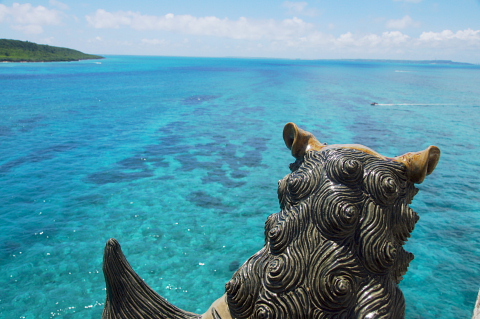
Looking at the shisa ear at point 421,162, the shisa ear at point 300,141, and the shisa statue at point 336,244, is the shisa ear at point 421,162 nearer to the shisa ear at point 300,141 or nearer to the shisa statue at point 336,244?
the shisa statue at point 336,244

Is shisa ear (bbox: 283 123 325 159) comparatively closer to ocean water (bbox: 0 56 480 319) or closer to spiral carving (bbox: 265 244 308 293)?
spiral carving (bbox: 265 244 308 293)

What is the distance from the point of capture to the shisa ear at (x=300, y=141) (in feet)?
9.57

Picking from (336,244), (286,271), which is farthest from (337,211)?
(286,271)

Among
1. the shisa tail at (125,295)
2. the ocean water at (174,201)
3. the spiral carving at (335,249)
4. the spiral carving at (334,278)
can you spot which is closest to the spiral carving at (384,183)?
the spiral carving at (335,249)

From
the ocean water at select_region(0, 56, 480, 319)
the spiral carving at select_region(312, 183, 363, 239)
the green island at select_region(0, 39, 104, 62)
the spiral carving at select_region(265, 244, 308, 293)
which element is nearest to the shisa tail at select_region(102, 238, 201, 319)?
the spiral carving at select_region(265, 244, 308, 293)

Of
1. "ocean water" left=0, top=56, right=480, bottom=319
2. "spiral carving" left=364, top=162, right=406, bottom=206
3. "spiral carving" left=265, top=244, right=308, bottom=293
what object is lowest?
"ocean water" left=0, top=56, right=480, bottom=319

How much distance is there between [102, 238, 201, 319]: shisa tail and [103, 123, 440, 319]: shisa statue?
46 centimetres

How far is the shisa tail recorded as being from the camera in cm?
290

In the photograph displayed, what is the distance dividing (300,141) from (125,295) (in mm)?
1840

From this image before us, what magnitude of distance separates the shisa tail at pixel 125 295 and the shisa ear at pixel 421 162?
1.94m

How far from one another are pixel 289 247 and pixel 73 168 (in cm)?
1588

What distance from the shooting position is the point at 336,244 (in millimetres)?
2473

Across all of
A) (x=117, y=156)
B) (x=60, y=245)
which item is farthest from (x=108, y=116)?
(x=60, y=245)

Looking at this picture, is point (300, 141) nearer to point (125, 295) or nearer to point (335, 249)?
point (335, 249)
